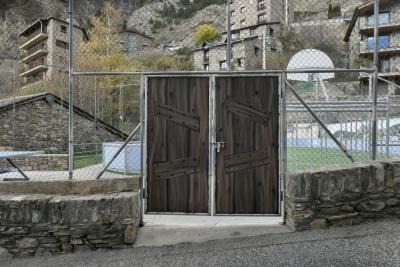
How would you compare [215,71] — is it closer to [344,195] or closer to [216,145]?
[216,145]

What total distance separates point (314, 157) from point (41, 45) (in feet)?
148

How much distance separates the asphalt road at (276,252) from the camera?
4148mm

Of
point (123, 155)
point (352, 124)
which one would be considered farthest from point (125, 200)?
point (123, 155)

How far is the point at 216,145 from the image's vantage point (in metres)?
5.69

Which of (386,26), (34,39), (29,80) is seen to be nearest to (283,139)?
(386,26)

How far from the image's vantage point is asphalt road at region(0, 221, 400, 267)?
4.15m

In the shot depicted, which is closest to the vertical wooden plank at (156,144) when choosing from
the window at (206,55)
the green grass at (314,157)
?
the green grass at (314,157)

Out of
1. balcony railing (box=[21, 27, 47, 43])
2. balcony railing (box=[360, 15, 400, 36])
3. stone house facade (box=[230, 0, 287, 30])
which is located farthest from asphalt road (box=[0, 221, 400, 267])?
balcony railing (box=[21, 27, 47, 43])

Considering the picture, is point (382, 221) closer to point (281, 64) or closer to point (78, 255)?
point (78, 255)

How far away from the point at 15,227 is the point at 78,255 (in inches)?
34.2

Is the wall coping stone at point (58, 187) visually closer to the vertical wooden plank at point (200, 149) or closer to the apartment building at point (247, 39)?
the vertical wooden plank at point (200, 149)

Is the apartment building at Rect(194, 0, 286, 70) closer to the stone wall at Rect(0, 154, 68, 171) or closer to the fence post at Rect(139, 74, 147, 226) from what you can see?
the fence post at Rect(139, 74, 147, 226)

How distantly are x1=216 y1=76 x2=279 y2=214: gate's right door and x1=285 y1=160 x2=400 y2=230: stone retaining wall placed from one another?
0.66 meters

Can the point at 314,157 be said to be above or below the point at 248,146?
below
